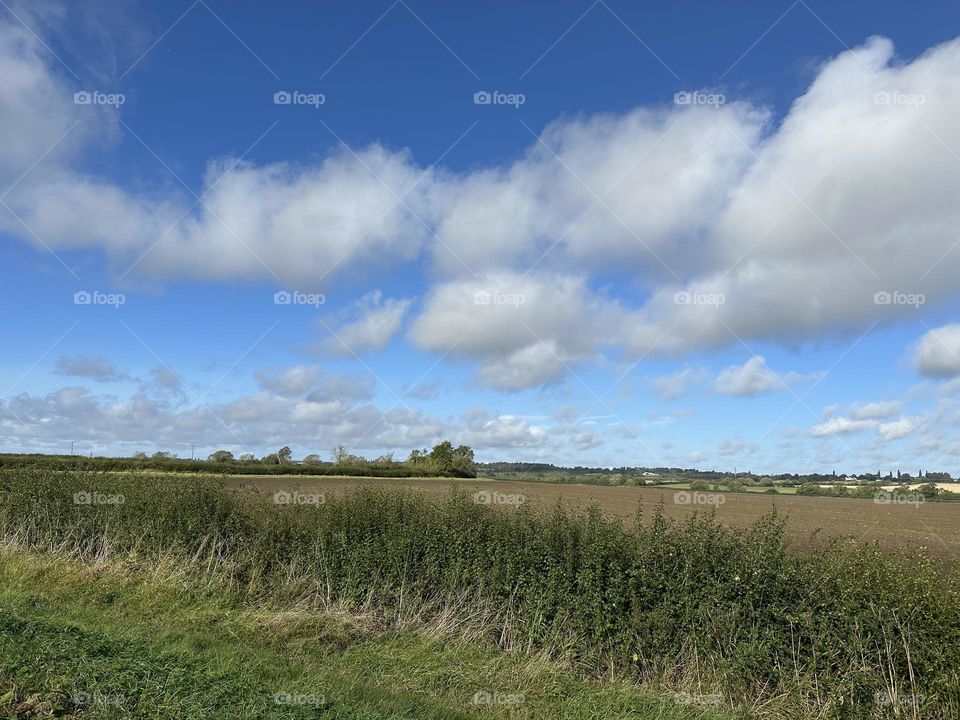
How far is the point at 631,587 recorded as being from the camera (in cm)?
888

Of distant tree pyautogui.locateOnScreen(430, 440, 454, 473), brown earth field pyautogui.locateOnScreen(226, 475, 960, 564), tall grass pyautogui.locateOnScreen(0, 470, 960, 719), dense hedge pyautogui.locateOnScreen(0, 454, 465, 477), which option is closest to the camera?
tall grass pyautogui.locateOnScreen(0, 470, 960, 719)

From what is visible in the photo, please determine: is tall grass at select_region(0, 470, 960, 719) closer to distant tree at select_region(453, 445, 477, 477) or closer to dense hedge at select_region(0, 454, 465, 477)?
dense hedge at select_region(0, 454, 465, 477)

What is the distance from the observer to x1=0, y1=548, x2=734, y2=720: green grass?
5.33 metres

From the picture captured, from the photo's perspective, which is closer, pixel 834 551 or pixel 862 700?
pixel 862 700

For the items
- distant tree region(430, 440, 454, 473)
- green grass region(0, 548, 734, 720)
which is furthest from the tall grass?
distant tree region(430, 440, 454, 473)

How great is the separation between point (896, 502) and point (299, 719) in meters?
69.0

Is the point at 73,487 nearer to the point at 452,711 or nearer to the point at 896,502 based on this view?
the point at 452,711

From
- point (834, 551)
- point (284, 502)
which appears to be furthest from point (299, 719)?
point (284, 502)

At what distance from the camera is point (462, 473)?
89.8 metres

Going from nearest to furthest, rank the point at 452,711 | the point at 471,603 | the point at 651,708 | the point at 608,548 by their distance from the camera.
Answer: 1. the point at 452,711
2. the point at 651,708
3. the point at 608,548
4. the point at 471,603

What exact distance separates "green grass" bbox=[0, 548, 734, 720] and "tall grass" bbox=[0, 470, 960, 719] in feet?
2.76

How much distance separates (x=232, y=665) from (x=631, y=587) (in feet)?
17.6

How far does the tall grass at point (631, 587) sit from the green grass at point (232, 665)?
841mm

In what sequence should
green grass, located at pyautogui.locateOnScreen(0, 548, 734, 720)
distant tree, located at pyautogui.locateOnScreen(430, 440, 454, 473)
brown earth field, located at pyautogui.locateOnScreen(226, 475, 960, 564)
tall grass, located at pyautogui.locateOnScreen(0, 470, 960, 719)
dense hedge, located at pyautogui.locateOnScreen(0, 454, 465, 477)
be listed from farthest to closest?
distant tree, located at pyautogui.locateOnScreen(430, 440, 454, 473) → dense hedge, located at pyautogui.locateOnScreen(0, 454, 465, 477) → brown earth field, located at pyautogui.locateOnScreen(226, 475, 960, 564) → tall grass, located at pyautogui.locateOnScreen(0, 470, 960, 719) → green grass, located at pyautogui.locateOnScreen(0, 548, 734, 720)
